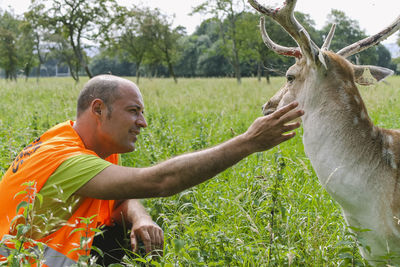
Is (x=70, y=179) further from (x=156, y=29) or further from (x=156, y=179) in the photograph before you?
(x=156, y=29)

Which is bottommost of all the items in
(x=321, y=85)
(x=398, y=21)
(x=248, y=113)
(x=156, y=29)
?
(x=248, y=113)

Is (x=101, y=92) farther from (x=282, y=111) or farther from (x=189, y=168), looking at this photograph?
(x=282, y=111)

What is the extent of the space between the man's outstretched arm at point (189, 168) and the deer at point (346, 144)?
0.60 m

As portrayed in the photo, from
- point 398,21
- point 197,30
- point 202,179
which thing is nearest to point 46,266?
point 202,179

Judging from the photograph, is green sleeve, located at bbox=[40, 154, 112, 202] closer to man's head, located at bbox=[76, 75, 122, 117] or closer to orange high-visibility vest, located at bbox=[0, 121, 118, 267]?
orange high-visibility vest, located at bbox=[0, 121, 118, 267]

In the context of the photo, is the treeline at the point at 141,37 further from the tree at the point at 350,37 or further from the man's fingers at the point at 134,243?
the man's fingers at the point at 134,243

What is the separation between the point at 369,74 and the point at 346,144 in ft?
2.27

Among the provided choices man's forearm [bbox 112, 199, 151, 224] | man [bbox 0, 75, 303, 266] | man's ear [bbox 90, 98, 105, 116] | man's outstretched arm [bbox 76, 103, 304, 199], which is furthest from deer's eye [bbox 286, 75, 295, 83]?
man's forearm [bbox 112, 199, 151, 224]

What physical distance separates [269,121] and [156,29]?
3560 centimetres

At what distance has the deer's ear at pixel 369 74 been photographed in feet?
8.71

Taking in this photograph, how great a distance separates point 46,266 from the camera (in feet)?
6.52

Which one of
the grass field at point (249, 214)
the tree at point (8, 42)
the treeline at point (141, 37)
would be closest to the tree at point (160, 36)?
the treeline at point (141, 37)

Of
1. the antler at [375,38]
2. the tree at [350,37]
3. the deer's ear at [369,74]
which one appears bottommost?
the deer's ear at [369,74]

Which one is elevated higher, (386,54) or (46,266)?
(386,54)
